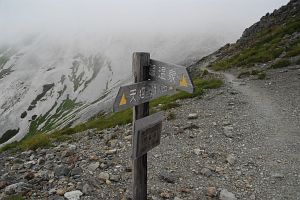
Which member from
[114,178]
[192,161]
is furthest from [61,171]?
[192,161]

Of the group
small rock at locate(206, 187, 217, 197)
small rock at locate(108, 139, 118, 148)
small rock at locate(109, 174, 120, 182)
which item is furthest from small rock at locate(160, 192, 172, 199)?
small rock at locate(108, 139, 118, 148)

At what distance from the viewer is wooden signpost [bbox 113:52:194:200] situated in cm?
752

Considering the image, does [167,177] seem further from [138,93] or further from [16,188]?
[16,188]

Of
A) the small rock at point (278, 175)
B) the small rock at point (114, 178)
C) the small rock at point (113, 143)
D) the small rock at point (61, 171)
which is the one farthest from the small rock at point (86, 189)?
the small rock at point (278, 175)

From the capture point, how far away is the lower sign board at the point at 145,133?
7627 mm

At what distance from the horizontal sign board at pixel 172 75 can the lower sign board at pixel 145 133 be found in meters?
1.01

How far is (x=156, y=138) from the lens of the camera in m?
8.41

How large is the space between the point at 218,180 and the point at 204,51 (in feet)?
592

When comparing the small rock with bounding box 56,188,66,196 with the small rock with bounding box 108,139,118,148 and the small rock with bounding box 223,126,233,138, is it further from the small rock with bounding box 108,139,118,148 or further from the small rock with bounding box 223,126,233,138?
the small rock with bounding box 223,126,233,138

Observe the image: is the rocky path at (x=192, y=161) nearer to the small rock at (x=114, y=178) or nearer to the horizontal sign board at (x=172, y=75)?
the small rock at (x=114, y=178)

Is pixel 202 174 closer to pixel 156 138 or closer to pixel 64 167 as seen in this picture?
pixel 156 138

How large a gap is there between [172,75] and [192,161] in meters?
6.59

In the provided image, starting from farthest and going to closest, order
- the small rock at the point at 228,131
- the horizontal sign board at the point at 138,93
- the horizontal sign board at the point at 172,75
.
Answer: the small rock at the point at 228,131 → the horizontal sign board at the point at 172,75 → the horizontal sign board at the point at 138,93

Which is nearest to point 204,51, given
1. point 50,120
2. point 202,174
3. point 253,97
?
point 50,120
